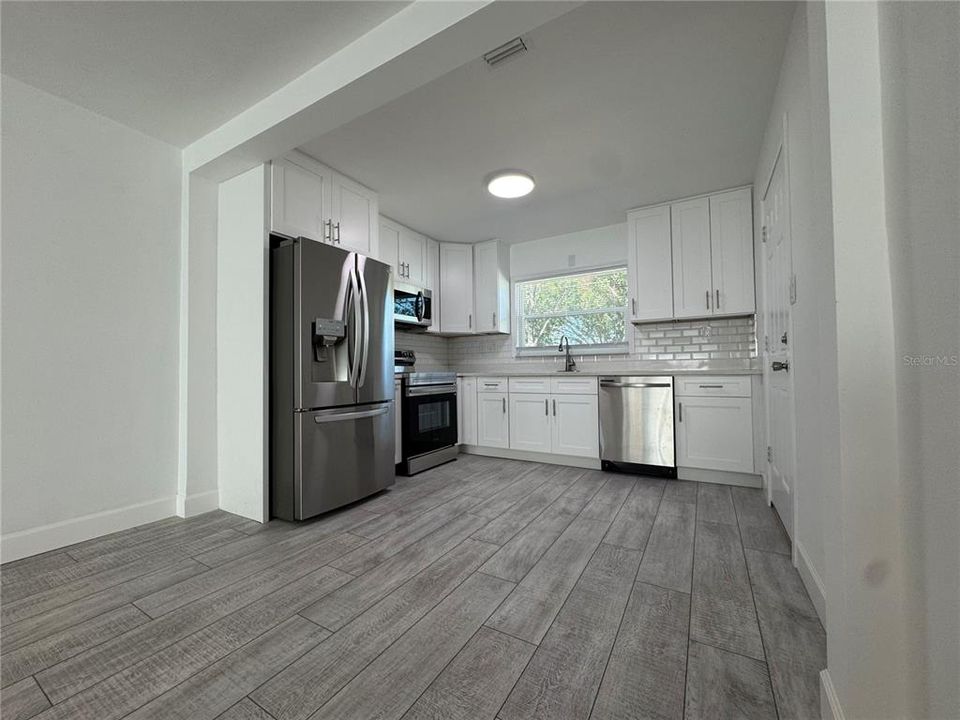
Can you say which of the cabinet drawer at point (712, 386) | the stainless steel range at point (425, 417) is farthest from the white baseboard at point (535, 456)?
the cabinet drawer at point (712, 386)

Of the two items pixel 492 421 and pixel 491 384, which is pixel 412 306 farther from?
pixel 492 421

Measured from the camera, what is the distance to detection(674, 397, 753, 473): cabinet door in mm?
2961

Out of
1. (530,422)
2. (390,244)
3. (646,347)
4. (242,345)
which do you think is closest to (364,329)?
(242,345)

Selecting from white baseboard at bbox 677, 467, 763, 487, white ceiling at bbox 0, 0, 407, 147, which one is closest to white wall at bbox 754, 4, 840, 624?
white baseboard at bbox 677, 467, 763, 487

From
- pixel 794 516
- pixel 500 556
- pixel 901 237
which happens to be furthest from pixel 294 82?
pixel 794 516

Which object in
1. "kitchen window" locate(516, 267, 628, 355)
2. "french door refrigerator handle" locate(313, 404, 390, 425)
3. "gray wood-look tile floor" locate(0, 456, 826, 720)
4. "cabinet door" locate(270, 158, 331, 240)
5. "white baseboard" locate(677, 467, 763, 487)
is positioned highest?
"cabinet door" locate(270, 158, 331, 240)

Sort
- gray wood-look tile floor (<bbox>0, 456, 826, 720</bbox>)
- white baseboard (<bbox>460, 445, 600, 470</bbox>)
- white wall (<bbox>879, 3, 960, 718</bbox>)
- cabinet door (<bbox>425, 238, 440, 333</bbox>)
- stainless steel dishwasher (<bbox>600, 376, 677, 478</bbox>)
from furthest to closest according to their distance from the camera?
cabinet door (<bbox>425, 238, 440, 333</bbox>)
white baseboard (<bbox>460, 445, 600, 470</bbox>)
stainless steel dishwasher (<bbox>600, 376, 677, 478</bbox>)
gray wood-look tile floor (<bbox>0, 456, 826, 720</bbox>)
white wall (<bbox>879, 3, 960, 718</bbox>)

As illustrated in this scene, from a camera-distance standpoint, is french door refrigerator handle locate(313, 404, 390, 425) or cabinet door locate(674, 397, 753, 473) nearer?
french door refrigerator handle locate(313, 404, 390, 425)

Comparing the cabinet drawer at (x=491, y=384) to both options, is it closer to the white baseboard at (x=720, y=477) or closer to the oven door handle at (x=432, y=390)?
the oven door handle at (x=432, y=390)

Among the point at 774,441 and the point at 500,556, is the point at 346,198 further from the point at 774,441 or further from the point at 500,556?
the point at 774,441

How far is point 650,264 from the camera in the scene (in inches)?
143

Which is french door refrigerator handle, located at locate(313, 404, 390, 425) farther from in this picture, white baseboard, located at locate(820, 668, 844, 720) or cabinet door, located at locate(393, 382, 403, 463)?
white baseboard, located at locate(820, 668, 844, 720)

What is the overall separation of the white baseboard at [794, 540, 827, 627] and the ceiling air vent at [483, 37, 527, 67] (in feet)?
8.01

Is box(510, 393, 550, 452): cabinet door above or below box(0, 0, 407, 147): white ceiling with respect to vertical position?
below
